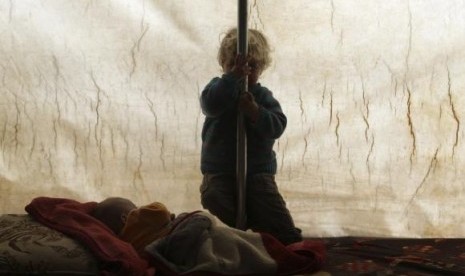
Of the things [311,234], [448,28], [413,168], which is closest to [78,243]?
[311,234]

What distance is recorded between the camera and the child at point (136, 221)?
131cm

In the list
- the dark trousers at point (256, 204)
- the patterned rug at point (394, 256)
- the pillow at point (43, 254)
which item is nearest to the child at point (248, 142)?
the dark trousers at point (256, 204)

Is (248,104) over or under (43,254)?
over

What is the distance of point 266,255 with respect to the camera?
1278mm

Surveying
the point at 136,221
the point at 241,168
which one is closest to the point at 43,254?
the point at 136,221

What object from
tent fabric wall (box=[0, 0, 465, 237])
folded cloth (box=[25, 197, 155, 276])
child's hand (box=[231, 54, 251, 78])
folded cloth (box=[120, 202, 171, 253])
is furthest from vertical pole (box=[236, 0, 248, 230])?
folded cloth (box=[25, 197, 155, 276])

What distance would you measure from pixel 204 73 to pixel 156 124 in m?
0.21

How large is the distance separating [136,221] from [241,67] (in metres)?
0.49

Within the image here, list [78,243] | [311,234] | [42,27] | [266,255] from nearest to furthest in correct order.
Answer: [78,243] < [266,255] < [42,27] < [311,234]

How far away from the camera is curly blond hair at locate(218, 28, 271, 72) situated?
1596mm

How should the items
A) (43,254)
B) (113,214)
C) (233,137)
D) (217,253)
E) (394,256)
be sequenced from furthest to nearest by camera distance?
(233,137)
(394,256)
(113,214)
(217,253)
(43,254)

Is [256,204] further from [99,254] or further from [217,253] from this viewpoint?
[99,254]

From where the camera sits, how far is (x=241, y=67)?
5.00 ft

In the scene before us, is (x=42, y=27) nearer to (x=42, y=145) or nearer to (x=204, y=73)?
(x=42, y=145)
